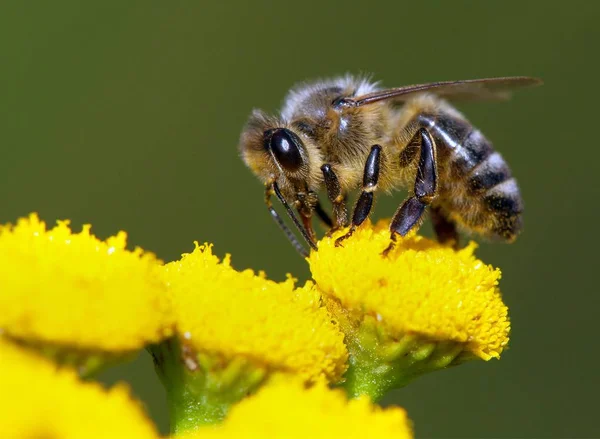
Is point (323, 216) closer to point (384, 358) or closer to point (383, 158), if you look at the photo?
point (383, 158)

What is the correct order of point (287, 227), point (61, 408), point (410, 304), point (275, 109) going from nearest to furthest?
point (61, 408), point (410, 304), point (287, 227), point (275, 109)

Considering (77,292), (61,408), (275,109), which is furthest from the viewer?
(275,109)

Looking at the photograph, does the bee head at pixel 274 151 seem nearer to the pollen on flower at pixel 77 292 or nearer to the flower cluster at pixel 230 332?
the flower cluster at pixel 230 332

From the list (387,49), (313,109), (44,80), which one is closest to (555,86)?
(387,49)

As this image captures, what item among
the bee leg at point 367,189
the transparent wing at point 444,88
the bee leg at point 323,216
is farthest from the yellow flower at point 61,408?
the transparent wing at point 444,88

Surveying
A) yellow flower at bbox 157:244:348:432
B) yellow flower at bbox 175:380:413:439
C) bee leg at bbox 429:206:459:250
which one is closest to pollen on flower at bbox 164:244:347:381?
yellow flower at bbox 157:244:348:432

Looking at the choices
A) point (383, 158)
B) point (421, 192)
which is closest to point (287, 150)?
point (383, 158)
